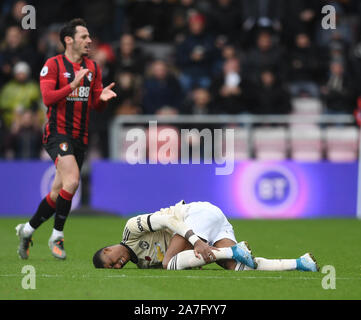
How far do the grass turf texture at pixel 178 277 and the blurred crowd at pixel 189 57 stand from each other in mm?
4699

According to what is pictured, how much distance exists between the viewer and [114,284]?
763 centimetres

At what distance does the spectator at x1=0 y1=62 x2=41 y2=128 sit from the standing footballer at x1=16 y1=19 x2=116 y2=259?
252 inches

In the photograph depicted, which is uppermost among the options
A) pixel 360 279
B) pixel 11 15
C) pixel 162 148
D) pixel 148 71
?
pixel 11 15

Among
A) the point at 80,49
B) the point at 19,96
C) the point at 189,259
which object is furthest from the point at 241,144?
the point at 189,259

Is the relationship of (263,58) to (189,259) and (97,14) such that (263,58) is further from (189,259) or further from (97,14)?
(189,259)

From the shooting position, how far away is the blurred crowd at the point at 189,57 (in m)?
16.6

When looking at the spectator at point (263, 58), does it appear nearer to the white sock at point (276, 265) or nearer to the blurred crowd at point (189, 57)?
the blurred crowd at point (189, 57)

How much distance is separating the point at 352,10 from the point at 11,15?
7074 millimetres

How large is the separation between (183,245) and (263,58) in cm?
947

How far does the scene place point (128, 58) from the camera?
56.5 ft

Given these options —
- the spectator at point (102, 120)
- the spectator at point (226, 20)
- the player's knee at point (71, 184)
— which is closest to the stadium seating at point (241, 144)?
the spectator at point (102, 120)

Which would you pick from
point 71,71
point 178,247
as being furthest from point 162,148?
point 178,247

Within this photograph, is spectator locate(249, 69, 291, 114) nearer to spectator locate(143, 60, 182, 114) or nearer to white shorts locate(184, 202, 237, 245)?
spectator locate(143, 60, 182, 114)

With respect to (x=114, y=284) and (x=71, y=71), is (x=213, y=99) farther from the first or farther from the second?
(x=114, y=284)
